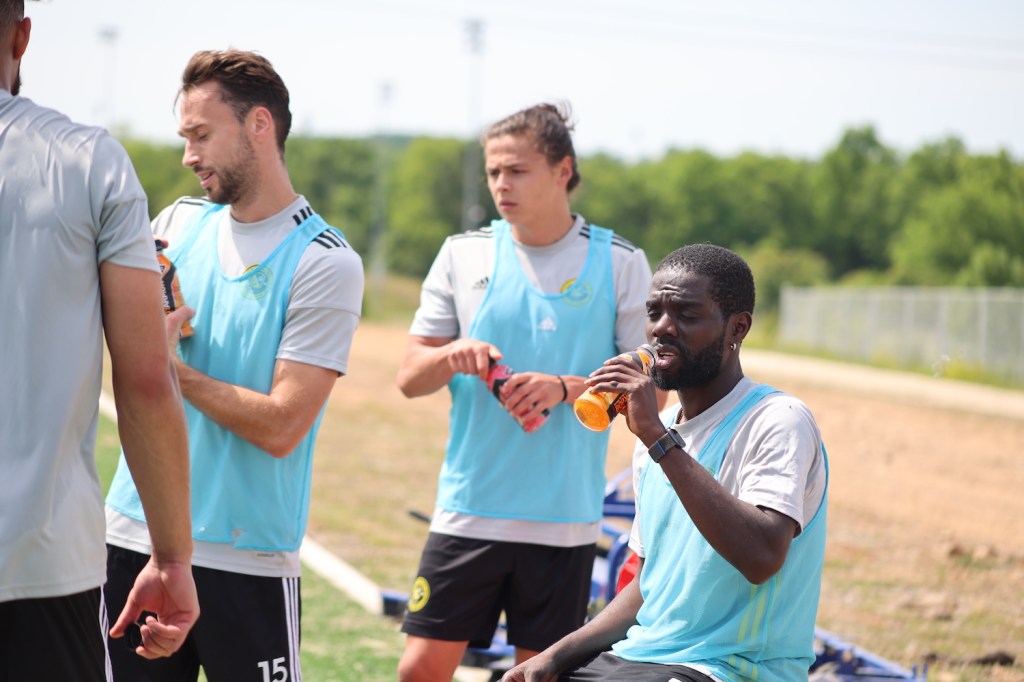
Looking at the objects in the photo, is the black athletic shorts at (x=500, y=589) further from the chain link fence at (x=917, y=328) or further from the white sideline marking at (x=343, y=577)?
the chain link fence at (x=917, y=328)

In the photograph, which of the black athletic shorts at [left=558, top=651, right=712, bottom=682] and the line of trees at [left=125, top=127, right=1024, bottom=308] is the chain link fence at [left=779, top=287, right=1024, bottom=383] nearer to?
the line of trees at [left=125, top=127, right=1024, bottom=308]

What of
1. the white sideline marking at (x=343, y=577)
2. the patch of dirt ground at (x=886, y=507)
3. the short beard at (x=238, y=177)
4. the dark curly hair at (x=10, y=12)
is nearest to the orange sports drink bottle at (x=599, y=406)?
the short beard at (x=238, y=177)

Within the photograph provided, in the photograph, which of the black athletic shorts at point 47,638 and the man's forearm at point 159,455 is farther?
the man's forearm at point 159,455

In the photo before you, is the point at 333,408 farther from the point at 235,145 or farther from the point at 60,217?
the point at 60,217

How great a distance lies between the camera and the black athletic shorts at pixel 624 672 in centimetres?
315

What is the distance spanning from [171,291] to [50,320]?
1.46m

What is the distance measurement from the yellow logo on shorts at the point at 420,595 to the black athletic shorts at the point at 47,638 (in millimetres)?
2238

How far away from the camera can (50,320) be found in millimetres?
2486

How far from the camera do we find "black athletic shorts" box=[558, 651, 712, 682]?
124 inches

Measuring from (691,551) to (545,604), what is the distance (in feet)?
4.83

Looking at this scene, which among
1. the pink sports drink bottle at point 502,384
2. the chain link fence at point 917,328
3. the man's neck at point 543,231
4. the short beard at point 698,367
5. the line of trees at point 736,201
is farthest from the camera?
the line of trees at point 736,201

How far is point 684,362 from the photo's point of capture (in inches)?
136

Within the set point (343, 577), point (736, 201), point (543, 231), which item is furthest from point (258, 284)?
point (736, 201)

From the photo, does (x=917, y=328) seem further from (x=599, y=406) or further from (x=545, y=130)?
(x=599, y=406)
